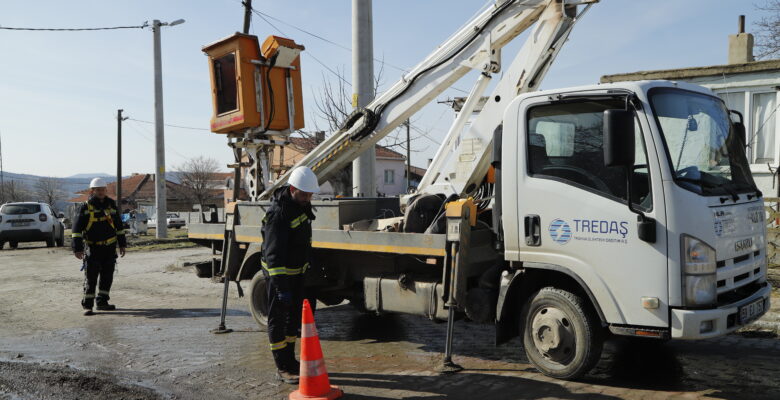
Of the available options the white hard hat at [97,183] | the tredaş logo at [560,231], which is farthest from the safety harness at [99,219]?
the tredaş logo at [560,231]

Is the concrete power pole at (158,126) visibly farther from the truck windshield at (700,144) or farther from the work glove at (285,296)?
the truck windshield at (700,144)

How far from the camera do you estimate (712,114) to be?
16.9ft

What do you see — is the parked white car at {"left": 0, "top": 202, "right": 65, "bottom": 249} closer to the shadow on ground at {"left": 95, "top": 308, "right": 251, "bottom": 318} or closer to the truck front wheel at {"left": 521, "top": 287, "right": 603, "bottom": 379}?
the shadow on ground at {"left": 95, "top": 308, "right": 251, "bottom": 318}

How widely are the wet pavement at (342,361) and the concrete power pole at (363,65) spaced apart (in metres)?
2.94

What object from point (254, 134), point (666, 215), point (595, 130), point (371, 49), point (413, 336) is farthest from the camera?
point (371, 49)

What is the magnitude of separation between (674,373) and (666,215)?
1730 mm

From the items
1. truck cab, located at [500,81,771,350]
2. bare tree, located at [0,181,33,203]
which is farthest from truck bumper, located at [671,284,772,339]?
bare tree, located at [0,181,33,203]

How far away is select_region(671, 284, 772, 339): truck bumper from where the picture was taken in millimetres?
4414

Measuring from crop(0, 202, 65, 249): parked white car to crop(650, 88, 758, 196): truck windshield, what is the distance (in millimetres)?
20743

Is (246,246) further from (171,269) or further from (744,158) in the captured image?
(171,269)

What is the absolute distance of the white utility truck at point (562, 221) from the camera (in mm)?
4523

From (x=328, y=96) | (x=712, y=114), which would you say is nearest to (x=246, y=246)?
(x=712, y=114)

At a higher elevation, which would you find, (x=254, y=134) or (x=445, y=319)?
(x=254, y=134)

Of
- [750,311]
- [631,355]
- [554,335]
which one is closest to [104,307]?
[554,335]
